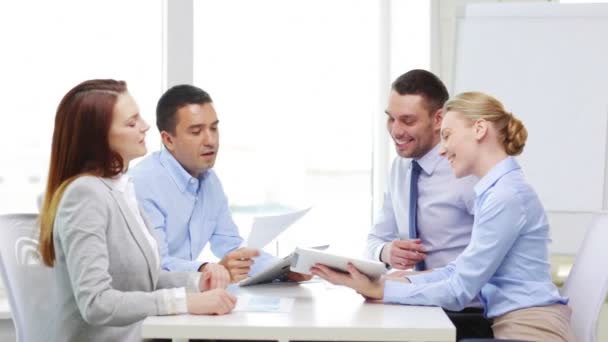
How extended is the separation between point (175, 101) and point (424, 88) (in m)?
0.84

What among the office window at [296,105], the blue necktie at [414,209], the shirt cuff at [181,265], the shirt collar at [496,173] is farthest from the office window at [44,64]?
the shirt collar at [496,173]

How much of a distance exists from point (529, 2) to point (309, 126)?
113cm

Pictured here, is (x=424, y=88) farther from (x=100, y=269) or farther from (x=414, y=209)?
(x=100, y=269)

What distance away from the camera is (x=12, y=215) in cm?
236

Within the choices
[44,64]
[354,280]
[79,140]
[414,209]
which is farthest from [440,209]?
[44,64]

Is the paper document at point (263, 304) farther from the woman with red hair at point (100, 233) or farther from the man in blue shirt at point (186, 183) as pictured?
the man in blue shirt at point (186, 183)

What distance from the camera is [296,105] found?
4258 millimetres

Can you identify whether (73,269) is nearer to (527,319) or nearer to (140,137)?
(140,137)

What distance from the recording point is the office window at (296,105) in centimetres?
419

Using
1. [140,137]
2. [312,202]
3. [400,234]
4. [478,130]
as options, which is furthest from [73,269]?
[312,202]

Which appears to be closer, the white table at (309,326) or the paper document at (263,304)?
the white table at (309,326)

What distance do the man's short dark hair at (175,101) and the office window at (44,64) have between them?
95 cm

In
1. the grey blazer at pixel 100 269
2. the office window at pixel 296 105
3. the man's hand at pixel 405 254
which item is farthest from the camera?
the office window at pixel 296 105

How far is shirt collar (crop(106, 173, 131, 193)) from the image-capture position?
2238 mm
